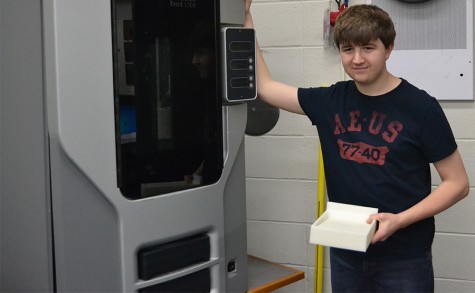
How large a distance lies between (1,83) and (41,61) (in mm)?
172

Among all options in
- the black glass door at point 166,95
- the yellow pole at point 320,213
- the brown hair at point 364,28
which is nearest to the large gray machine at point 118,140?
the black glass door at point 166,95

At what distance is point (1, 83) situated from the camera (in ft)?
4.93

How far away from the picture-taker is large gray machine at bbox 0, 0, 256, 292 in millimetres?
1401

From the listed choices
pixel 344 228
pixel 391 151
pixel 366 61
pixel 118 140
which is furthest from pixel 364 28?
pixel 118 140

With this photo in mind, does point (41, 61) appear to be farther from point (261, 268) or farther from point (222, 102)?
point (261, 268)

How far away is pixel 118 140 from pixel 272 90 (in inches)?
21.5

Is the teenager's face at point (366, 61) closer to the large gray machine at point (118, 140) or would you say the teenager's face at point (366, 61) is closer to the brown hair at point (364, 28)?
the brown hair at point (364, 28)

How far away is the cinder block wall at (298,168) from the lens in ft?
7.61

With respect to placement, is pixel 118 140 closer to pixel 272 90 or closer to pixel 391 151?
pixel 272 90

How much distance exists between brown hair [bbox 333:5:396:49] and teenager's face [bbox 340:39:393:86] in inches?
0.6

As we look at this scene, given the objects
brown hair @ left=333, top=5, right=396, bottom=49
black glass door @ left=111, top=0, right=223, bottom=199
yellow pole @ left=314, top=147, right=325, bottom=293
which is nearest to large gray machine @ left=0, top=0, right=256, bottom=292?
black glass door @ left=111, top=0, right=223, bottom=199

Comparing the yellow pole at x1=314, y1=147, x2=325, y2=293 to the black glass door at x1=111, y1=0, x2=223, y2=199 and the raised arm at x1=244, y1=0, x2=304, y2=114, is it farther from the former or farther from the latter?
the black glass door at x1=111, y1=0, x2=223, y2=199

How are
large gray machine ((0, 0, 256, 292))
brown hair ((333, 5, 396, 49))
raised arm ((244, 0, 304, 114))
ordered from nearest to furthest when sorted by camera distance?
large gray machine ((0, 0, 256, 292)) → brown hair ((333, 5, 396, 49)) → raised arm ((244, 0, 304, 114))

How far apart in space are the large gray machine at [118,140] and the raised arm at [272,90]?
0.32 feet
